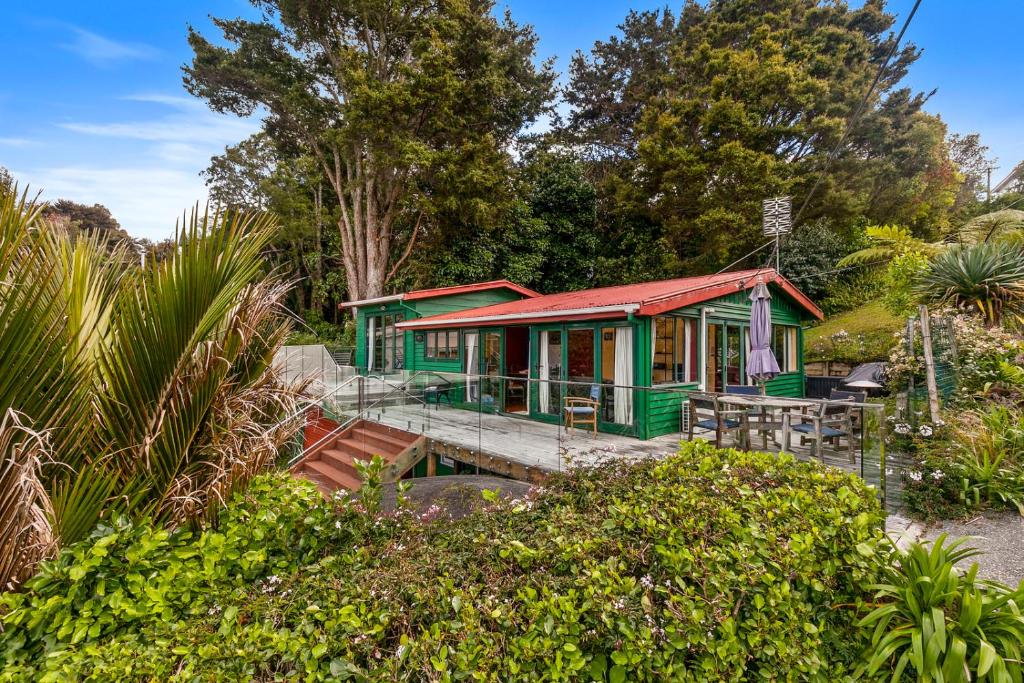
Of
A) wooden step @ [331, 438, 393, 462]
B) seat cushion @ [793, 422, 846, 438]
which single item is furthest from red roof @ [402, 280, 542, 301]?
seat cushion @ [793, 422, 846, 438]

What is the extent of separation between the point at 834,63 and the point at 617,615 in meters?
27.1

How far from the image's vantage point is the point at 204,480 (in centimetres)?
222

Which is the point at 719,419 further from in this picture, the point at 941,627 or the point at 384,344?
the point at 384,344

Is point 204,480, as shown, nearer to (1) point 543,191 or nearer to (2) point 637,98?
(1) point 543,191

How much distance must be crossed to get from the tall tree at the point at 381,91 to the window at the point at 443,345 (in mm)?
7633

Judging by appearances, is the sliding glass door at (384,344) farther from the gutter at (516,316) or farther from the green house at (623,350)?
the green house at (623,350)

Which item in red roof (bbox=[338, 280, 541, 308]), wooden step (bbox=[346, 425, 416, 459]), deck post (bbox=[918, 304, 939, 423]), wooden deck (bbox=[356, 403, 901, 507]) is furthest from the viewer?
Result: red roof (bbox=[338, 280, 541, 308])

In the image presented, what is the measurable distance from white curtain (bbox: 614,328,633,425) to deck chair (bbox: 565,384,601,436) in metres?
0.39

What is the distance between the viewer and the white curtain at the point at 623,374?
8.33 meters

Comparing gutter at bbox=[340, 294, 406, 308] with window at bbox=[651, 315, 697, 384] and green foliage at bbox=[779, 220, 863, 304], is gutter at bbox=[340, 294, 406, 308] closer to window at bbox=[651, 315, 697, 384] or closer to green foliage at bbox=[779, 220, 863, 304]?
window at bbox=[651, 315, 697, 384]

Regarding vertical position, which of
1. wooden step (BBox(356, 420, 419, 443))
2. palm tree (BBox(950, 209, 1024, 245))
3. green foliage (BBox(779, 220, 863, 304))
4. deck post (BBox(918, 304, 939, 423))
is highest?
green foliage (BBox(779, 220, 863, 304))

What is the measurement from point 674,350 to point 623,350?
3.82 ft

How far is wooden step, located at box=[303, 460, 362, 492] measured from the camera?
7969mm

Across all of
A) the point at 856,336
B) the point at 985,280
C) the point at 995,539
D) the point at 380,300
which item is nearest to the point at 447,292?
the point at 380,300
